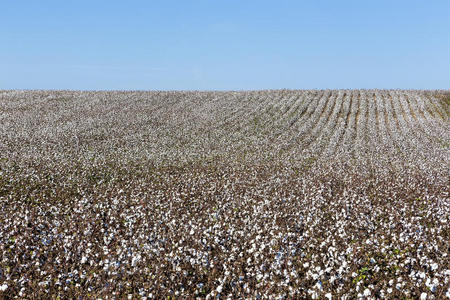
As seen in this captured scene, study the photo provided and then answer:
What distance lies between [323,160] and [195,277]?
19.7 metres

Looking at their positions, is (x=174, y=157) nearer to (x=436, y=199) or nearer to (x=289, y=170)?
(x=289, y=170)

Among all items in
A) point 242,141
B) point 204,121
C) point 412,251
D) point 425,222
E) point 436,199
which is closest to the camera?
point 412,251

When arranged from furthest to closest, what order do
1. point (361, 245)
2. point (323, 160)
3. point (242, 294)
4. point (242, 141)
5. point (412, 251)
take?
point (242, 141)
point (323, 160)
point (361, 245)
point (412, 251)
point (242, 294)

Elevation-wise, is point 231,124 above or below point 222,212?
above

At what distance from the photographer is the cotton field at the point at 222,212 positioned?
27.8 feet

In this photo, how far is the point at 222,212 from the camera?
46.3 feet

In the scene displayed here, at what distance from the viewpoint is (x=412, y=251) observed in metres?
9.67

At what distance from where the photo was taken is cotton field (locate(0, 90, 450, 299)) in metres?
8.48

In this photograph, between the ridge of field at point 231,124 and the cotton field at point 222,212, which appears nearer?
the cotton field at point 222,212

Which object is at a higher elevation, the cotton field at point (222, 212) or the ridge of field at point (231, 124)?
the ridge of field at point (231, 124)

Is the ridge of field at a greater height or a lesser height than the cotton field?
greater

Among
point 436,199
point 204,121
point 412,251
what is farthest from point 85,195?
point 204,121

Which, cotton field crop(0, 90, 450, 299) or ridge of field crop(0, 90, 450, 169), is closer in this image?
cotton field crop(0, 90, 450, 299)

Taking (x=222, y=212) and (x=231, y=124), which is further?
(x=231, y=124)
